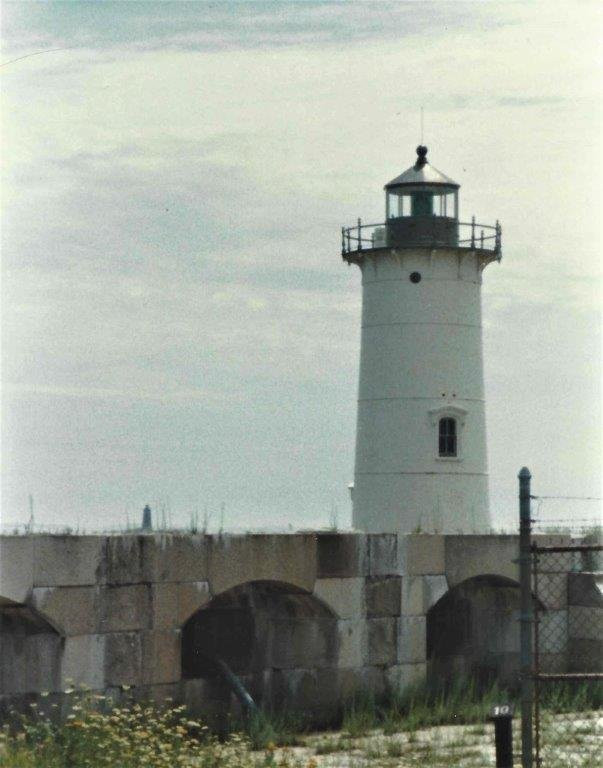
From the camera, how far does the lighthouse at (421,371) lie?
27266 millimetres

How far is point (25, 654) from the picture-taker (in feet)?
44.7

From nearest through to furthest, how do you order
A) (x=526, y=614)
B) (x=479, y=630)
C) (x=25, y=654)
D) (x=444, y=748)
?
(x=526, y=614)
(x=444, y=748)
(x=25, y=654)
(x=479, y=630)

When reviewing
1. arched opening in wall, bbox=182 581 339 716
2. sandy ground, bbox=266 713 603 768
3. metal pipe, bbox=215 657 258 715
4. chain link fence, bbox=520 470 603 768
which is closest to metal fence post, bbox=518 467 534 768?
sandy ground, bbox=266 713 603 768

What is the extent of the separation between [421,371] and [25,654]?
14657 millimetres

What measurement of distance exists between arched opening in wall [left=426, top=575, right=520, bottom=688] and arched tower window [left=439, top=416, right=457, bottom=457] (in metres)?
8.61

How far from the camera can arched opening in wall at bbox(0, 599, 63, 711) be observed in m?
13.5

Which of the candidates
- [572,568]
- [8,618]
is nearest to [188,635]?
[8,618]

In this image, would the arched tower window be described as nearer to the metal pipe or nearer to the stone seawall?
the stone seawall

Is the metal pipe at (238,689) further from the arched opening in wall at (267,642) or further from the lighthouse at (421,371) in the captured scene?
the lighthouse at (421,371)

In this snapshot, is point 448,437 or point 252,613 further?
point 448,437

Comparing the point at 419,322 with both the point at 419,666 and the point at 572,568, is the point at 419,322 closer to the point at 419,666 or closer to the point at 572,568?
the point at 572,568

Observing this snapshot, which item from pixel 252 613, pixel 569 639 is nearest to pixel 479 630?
pixel 569 639

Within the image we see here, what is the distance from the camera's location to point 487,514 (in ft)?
91.5

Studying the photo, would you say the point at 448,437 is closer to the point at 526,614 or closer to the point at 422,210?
the point at 422,210
